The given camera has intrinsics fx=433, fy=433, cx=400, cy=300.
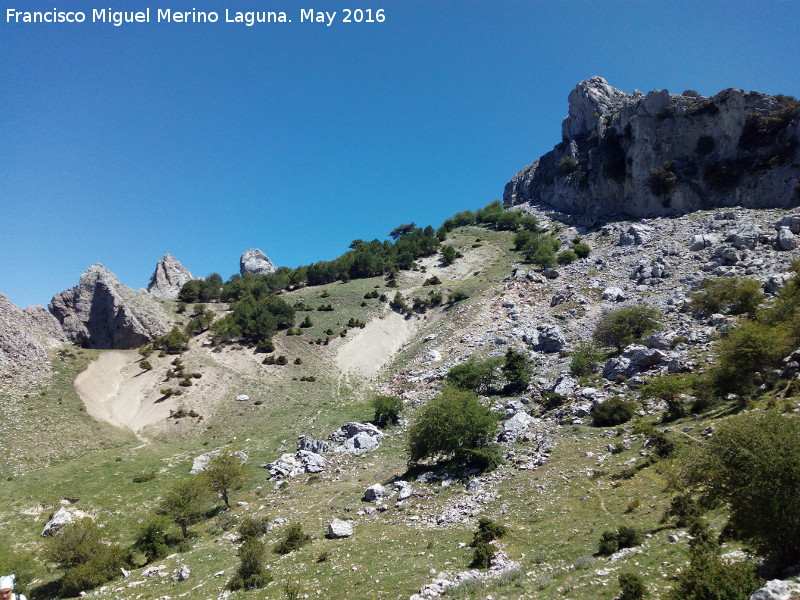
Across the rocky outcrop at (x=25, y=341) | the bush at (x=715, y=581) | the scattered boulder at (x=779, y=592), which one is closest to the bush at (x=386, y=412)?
the bush at (x=715, y=581)

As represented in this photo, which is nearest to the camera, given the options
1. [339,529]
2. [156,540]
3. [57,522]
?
[339,529]

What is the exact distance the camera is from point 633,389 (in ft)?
112

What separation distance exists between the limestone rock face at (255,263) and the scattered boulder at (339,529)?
382 ft

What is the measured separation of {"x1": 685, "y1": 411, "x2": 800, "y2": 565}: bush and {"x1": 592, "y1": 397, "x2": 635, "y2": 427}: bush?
1770 centimetres

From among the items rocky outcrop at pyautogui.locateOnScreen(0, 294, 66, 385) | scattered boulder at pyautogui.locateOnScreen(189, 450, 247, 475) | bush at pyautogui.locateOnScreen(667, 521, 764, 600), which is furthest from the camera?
rocky outcrop at pyautogui.locateOnScreen(0, 294, 66, 385)

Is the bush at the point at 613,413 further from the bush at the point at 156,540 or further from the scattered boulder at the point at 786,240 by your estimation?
the scattered boulder at the point at 786,240

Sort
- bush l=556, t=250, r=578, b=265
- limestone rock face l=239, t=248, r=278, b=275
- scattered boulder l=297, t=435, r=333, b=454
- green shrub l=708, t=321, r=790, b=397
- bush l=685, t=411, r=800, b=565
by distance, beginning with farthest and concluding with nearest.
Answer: limestone rock face l=239, t=248, r=278, b=275 < bush l=556, t=250, r=578, b=265 < scattered boulder l=297, t=435, r=333, b=454 < green shrub l=708, t=321, r=790, b=397 < bush l=685, t=411, r=800, b=565

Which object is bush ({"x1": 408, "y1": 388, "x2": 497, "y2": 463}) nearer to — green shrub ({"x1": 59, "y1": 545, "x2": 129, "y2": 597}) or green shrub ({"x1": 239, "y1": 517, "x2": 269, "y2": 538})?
green shrub ({"x1": 239, "y1": 517, "x2": 269, "y2": 538})

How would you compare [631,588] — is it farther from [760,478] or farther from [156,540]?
[156,540]

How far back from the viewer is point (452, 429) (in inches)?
1270

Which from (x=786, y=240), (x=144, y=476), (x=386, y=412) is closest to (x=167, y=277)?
(x=144, y=476)

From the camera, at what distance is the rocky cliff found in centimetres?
7279

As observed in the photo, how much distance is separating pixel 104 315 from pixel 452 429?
240 feet

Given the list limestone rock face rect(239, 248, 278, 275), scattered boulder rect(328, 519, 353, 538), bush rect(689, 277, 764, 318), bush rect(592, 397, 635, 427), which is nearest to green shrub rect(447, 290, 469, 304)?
bush rect(689, 277, 764, 318)
